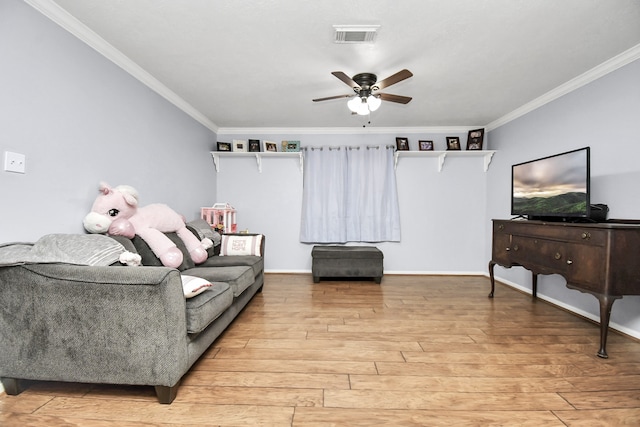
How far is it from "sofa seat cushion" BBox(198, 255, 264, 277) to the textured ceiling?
6.00ft

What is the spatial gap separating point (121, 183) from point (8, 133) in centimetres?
89

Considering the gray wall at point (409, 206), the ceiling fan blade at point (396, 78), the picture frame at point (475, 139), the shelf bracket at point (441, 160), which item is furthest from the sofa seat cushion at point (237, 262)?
the picture frame at point (475, 139)

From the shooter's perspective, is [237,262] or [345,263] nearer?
[237,262]

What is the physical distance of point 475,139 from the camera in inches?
167

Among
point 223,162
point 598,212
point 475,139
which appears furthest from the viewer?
point 223,162

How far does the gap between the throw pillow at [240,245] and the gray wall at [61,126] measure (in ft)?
2.98

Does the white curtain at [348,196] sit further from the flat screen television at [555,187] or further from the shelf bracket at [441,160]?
the flat screen television at [555,187]

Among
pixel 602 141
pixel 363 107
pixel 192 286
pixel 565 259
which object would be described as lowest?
pixel 192 286

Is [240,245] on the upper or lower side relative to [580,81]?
lower

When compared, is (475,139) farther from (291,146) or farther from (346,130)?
(291,146)

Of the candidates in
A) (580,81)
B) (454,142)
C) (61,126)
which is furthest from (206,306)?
(454,142)

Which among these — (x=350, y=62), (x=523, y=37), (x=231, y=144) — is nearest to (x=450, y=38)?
(x=523, y=37)

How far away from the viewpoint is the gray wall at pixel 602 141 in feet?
7.64

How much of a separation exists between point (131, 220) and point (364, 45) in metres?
2.34
